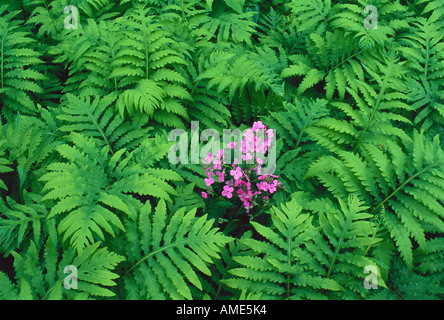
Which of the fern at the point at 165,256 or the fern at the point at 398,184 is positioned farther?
→ the fern at the point at 398,184

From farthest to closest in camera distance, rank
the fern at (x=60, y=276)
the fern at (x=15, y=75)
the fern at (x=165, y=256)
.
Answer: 1. the fern at (x=15, y=75)
2. the fern at (x=165, y=256)
3. the fern at (x=60, y=276)

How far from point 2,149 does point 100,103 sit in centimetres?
86

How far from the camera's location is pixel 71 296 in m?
1.94

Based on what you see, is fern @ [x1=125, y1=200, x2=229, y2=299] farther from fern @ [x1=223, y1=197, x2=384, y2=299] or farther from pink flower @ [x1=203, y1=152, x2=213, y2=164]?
pink flower @ [x1=203, y1=152, x2=213, y2=164]

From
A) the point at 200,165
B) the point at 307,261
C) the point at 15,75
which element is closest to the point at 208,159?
the point at 200,165

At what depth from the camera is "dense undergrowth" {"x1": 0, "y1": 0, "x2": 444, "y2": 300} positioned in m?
2.13

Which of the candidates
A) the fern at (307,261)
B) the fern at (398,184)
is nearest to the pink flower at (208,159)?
the fern at (307,261)

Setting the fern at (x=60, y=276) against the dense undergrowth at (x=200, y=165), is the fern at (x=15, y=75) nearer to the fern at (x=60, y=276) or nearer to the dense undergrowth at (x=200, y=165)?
the dense undergrowth at (x=200, y=165)

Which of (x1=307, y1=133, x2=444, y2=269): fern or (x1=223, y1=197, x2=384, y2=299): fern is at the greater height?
(x1=307, y1=133, x2=444, y2=269): fern

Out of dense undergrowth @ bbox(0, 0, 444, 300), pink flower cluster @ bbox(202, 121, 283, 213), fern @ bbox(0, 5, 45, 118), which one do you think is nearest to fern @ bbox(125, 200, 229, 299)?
dense undergrowth @ bbox(0, 0, 444, 300)

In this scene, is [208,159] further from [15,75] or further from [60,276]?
[15,75]

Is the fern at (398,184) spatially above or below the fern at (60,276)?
above

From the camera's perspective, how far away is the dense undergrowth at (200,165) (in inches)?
84.0
